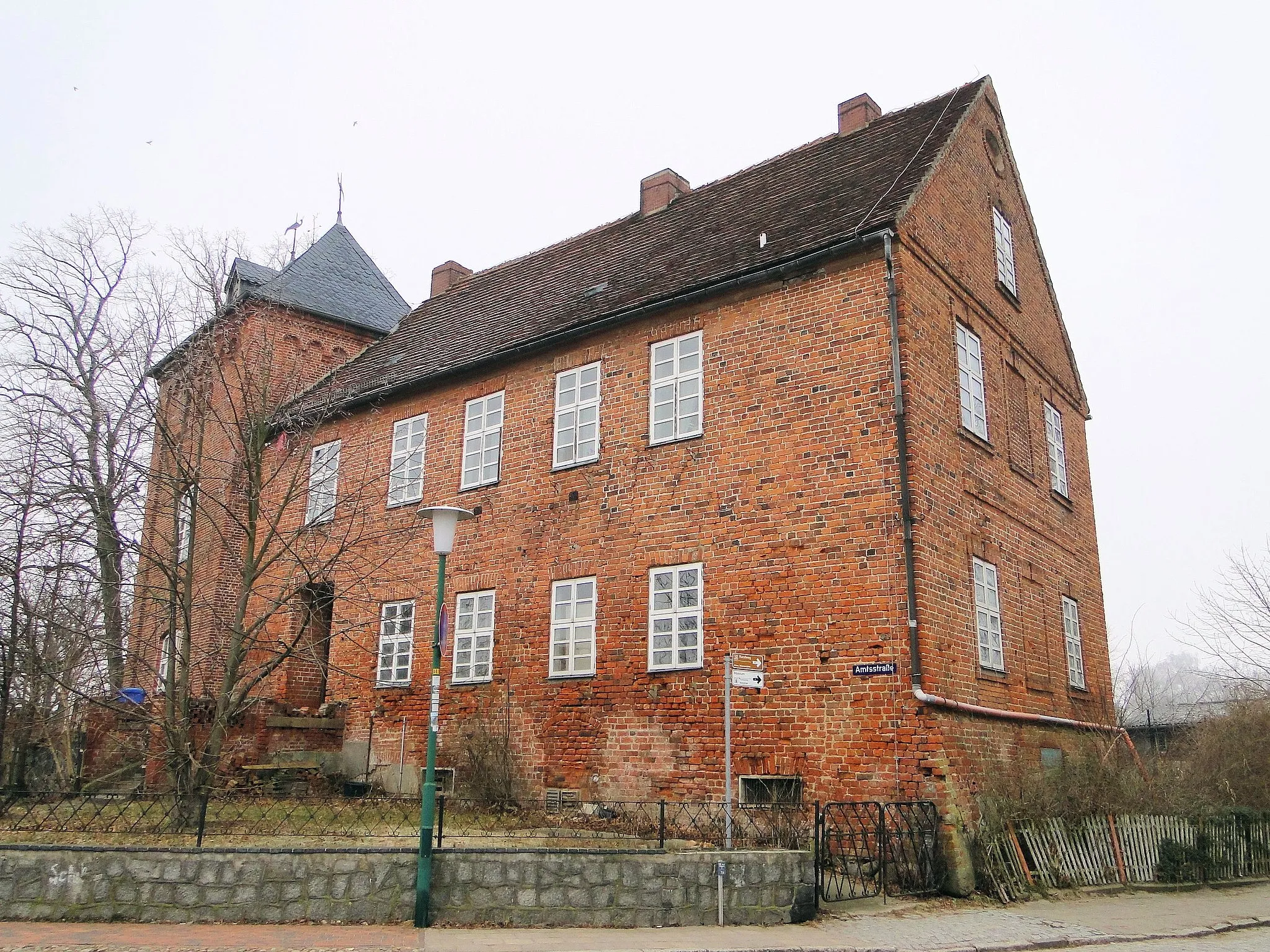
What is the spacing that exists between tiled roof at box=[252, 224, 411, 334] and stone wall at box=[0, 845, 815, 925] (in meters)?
17.0

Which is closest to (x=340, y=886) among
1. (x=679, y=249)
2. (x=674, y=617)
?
(x=674, y=617)

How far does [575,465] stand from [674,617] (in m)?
3.42

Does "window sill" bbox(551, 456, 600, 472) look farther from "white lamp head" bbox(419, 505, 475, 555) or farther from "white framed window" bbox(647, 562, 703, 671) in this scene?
"white lamp head" bbox(419, 505, 475, 555)

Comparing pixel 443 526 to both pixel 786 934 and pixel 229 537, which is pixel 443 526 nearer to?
pixel 786 934

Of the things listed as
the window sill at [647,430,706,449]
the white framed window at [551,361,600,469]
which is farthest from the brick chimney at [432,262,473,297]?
the window sill at [647,430,706,449]

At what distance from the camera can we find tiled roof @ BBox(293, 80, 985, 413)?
53.8 feet

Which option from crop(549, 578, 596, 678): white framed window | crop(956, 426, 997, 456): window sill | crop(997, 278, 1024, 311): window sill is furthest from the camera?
crop(997, 278, 1024, 311): window sill

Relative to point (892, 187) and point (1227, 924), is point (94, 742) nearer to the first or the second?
point (892, 187)

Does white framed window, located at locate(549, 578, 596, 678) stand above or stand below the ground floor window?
above

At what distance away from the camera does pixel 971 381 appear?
656 inches

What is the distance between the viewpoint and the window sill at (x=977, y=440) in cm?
1565

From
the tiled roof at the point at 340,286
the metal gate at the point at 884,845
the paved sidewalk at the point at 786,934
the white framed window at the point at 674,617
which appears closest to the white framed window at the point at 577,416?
the white framed window at the point at 674,617

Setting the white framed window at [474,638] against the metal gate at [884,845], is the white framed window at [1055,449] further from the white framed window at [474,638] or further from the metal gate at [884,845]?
the white framed window at [474,638]

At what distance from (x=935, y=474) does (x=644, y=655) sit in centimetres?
494
